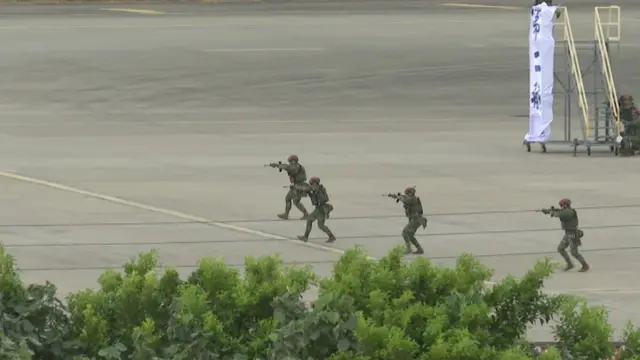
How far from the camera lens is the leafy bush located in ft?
36.7

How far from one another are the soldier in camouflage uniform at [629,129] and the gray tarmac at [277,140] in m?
0.66

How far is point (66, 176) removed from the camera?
1231 inches

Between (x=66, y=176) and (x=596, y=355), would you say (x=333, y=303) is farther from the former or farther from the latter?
(x=66, y=176)

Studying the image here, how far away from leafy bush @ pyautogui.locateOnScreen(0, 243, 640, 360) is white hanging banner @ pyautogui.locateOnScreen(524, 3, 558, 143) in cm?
2289

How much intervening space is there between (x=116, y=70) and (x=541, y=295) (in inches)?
1450

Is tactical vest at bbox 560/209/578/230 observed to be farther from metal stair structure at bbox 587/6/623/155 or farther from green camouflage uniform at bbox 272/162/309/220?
metal stair structure at bbox 587/6/623/155

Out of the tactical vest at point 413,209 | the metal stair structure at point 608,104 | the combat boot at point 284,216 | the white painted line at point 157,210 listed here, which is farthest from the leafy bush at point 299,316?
the metal stair structure at point 608,104

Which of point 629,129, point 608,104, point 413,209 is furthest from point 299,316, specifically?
point 608,104

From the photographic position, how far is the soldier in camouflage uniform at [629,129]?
34500 millimetres

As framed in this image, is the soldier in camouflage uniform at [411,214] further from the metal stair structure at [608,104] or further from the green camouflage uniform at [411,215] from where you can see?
the metal stair structure at [608,104]

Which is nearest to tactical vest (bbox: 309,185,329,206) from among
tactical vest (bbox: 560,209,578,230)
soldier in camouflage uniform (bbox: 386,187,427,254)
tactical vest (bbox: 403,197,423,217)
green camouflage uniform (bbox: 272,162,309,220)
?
green camouflage uniform (bbox: 272,162,309,220)

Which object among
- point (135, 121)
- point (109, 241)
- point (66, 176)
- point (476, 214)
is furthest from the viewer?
point (135, 121)

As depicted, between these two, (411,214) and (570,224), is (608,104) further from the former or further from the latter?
(570,224)

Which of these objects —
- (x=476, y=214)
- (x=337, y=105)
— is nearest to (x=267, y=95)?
(x=337, y=105)
